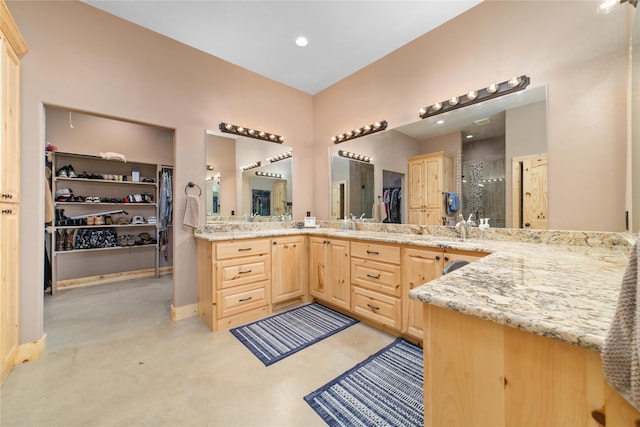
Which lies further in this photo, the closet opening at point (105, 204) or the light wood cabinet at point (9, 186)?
the closet opening at point (105, 204)

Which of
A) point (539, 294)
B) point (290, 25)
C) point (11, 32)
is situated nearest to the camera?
point (539, 294)

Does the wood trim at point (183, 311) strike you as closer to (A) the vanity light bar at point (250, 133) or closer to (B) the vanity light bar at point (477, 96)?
(A) the vanity light bar at point (250, 133)

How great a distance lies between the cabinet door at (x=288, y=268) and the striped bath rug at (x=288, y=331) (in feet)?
0.69

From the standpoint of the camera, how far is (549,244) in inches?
73.0

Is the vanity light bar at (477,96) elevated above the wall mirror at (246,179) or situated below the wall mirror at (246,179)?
above

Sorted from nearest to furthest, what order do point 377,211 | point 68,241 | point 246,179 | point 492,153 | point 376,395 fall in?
point 376,395 < point 492,153 < point 377,211 < point 246,179 < point 68,241

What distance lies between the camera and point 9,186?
173 centimetres

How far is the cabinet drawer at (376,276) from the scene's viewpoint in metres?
2.21

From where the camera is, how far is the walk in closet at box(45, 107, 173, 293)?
358 cm

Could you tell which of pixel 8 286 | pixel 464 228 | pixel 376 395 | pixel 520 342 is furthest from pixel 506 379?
pixel 8 286

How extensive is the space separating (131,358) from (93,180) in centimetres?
315

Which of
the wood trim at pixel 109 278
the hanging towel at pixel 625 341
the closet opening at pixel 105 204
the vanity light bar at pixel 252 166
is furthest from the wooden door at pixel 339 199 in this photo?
the wood trim at pixel 109 278

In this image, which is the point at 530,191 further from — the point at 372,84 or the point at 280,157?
the point at 280,157

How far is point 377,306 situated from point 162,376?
179 centimetres
